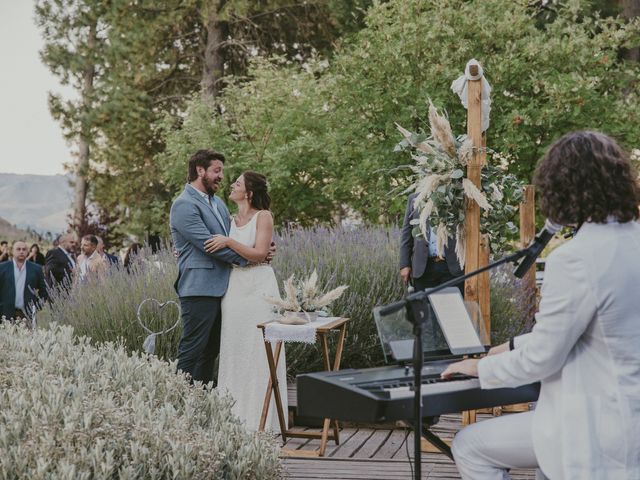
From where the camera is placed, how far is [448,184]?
594cm

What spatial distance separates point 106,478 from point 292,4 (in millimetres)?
20432

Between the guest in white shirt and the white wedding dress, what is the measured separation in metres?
3.27

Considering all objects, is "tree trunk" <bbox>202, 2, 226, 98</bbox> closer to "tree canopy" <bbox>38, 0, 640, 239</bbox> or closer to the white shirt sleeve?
"tree canopy" <bbox>38, 0, 640, 239</bbox>

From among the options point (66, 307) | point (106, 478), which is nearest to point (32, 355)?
point (106, 478)

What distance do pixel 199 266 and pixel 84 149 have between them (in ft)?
59.2

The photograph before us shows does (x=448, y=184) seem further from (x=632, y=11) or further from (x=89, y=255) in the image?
(x=632, y=11)

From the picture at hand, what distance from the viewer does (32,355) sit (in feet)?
13.4

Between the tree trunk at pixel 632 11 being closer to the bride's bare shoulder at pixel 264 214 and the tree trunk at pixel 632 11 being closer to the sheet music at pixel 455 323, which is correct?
the bride's bare shoulder at pixel 264 214

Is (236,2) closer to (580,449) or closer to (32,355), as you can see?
(32,355)

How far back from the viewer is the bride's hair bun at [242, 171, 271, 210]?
243 inches

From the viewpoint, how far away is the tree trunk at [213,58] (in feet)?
71.1

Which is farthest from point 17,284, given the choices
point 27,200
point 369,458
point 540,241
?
point 27,200

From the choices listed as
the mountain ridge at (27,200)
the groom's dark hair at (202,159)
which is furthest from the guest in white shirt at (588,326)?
the mountain ridge at (27,200)

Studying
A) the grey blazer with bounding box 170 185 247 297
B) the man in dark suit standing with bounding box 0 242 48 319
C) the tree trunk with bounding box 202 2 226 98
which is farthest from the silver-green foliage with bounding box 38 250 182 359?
the tree trunk with bounding box 202 2 226 98
